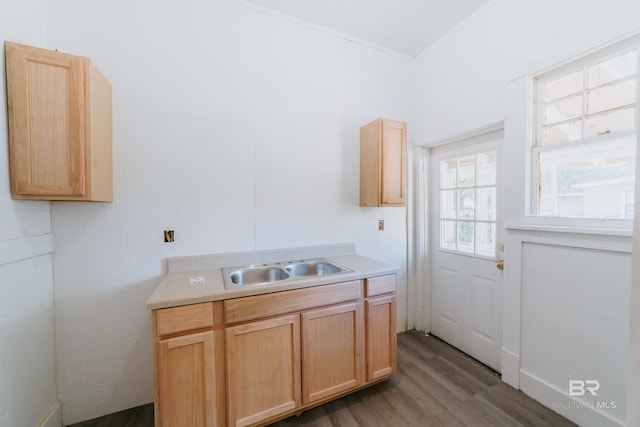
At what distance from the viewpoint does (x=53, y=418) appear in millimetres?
1479

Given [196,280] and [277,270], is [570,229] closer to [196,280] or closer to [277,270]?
[277,270]

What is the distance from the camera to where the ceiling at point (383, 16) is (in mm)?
1962

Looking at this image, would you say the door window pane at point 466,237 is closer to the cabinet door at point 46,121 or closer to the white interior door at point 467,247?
the white interior door at point 467,247

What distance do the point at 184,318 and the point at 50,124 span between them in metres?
1.19

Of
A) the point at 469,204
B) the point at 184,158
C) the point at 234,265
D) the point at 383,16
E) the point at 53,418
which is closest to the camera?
the point at 53,418

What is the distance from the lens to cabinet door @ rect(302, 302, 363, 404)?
1.59 m

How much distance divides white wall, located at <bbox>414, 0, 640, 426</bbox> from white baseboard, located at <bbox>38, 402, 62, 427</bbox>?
293 centimetres

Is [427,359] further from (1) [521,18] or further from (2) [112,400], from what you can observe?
(1) [521,18]

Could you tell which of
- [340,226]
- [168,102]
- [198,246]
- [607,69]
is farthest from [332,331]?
[607,69]

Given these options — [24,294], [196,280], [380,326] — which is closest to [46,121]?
[24,294]

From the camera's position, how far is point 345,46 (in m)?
2.33

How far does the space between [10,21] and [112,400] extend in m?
2.19

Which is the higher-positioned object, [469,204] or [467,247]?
[469,204]

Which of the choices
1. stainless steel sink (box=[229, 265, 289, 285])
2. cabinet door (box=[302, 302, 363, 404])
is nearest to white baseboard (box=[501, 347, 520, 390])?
cabinet door (box=[302, 302, 363, 404])
